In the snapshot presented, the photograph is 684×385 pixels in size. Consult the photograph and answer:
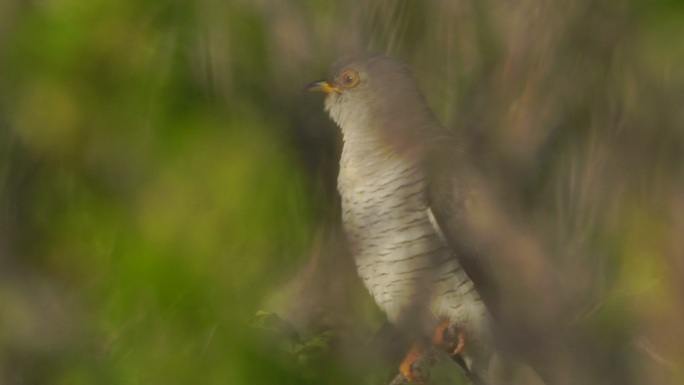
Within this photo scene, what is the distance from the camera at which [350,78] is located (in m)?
3.47

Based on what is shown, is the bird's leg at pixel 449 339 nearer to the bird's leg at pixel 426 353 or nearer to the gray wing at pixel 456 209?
the bird's leg at pixel 426 353

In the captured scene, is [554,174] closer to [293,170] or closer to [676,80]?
[676,80]

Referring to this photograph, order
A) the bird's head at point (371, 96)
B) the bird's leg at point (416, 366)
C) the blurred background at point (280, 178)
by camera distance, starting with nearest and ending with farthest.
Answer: the blurred background at point (280, 178)
the bird's leg at point (416, 366)
the bird's head at point (371, 96)

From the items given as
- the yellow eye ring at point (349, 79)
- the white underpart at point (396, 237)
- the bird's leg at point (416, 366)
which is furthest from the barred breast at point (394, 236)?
the yellow eye ring at point (349, 79)

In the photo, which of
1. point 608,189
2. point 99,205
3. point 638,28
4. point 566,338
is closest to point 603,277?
point 608,189

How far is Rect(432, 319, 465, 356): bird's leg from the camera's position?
11.0 ft

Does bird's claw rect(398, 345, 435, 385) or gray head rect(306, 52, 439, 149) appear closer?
bird's claw rect(398, 345, 435, 385)

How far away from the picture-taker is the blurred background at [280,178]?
2484 mm

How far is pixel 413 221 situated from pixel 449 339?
0.41 meters

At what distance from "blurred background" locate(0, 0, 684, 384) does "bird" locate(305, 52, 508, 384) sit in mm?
89

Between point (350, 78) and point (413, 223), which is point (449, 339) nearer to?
point (413, 223)

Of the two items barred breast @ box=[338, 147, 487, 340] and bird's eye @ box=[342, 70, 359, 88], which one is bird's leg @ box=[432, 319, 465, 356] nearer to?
barred breast @ box=[338, 147, 487, 340]

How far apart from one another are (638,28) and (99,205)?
1.57 meters

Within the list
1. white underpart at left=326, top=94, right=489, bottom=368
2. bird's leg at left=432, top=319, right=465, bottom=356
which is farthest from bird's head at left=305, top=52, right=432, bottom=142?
bird's leg at left=432, top=319, right=465, bottom=356
